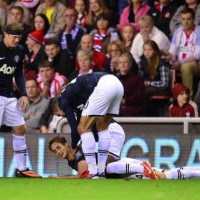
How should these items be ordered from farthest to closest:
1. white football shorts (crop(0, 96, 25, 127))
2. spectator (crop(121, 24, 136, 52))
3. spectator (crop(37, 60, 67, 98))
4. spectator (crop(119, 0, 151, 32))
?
spectator (crop(119, 0, 151, 32))
spectator (crop(121, 24, 136, 52))
spectator (crop(37, 60, 67, 98))
white football shorts (crop(0, 96, 25, 127))

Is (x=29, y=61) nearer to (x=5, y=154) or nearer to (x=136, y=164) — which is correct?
(x=5, y=154)

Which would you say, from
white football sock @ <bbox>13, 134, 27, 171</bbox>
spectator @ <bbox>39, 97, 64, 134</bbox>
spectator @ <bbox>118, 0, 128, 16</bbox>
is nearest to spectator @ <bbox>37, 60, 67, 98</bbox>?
spectator @ <bbox>39, 97, 64, 134</bbox>

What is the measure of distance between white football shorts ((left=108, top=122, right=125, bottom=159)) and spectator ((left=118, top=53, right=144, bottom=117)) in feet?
9.44

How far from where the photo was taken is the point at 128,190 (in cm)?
1062

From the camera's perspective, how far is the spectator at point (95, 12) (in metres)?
18.2

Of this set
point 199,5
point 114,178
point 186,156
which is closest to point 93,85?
point 114,178

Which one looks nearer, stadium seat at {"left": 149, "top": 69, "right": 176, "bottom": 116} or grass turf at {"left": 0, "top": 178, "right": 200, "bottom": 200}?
grass turf at {"left": 0, "top": 178, "right": 200, "bottom": 200}

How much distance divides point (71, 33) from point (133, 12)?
115cm

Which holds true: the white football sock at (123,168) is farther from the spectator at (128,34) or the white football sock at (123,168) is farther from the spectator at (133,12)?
the spectator at (133,12)

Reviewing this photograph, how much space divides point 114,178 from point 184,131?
7.88ft

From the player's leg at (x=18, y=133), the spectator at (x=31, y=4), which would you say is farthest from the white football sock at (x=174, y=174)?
the spectator at (x=31, y=4)

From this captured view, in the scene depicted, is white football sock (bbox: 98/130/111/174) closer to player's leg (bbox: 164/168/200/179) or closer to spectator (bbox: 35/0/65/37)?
player's leg (bbox: 164/168/200/179)

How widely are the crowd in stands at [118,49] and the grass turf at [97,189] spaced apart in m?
4.02

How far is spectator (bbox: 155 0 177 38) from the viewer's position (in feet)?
58.3
